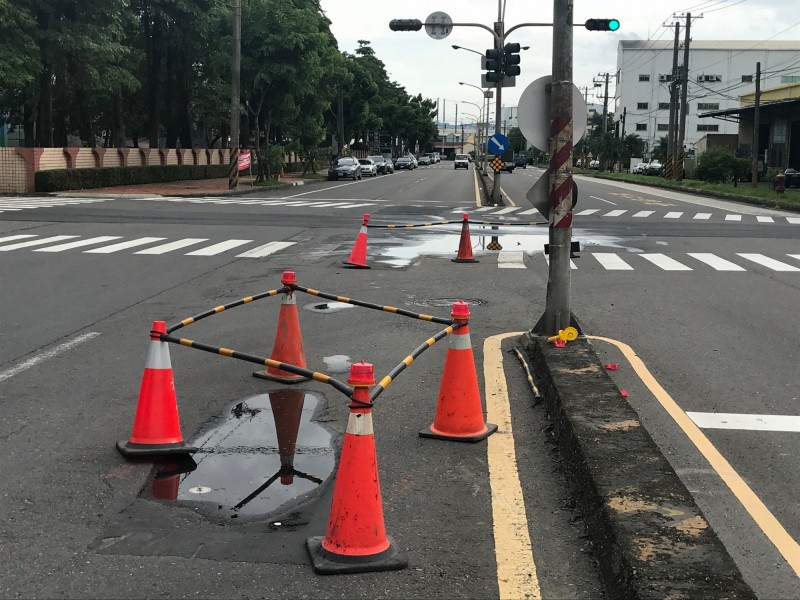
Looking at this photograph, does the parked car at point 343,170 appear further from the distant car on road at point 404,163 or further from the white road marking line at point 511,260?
the white road marking line at point 511,260

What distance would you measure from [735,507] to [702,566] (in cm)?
127

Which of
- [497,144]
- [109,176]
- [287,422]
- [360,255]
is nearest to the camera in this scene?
[287,422]

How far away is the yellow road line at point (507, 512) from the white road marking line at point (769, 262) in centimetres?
955

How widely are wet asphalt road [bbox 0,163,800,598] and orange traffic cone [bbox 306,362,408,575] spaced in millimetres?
99

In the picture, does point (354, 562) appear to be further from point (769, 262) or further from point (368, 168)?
point (368, 168)

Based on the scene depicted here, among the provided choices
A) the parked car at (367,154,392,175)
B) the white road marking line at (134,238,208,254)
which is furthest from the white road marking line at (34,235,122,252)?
the parked car at (367,154,392,175)

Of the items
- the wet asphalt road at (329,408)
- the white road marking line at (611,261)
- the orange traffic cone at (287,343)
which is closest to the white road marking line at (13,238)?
the wet asphalt road at (329,408)

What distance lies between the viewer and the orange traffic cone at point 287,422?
5.35 meters

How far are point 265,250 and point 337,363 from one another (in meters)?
9.27

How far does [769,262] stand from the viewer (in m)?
15.9

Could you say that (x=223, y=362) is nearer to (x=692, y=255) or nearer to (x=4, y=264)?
(x=4, y=264)

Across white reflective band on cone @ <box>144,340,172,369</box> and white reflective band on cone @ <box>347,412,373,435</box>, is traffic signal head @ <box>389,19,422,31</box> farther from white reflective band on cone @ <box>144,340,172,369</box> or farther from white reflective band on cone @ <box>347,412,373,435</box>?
white reflective band on cone @ <box>347,412,373,435</box>

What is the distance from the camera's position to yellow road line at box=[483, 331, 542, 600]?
3879mm

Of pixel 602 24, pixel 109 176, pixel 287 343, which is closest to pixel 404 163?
pixel 109 176
